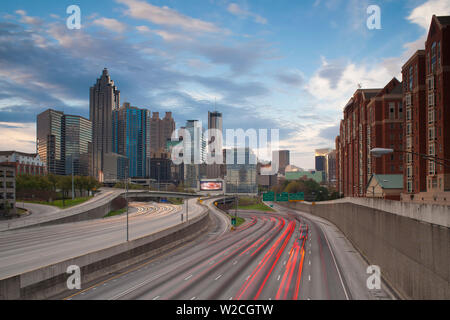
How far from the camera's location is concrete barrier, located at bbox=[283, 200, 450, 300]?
59.4 feet

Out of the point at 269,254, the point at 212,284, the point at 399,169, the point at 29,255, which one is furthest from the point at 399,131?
the point at 29,255

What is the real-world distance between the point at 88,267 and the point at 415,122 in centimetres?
4975

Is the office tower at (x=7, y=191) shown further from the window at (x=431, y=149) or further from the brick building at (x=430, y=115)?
the window at (x=431, y=149)

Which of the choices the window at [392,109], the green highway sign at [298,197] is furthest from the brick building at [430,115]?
the green highway sign at [298,197]

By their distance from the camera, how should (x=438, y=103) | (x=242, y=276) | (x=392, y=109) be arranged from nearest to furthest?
(x=242, y=276) → (x=438, y=103) → (x=392, y=109)

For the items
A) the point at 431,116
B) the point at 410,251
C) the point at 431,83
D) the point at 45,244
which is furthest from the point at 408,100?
the point at 45,244

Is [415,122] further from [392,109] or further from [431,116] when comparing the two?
[392,109]

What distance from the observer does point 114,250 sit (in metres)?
34.5

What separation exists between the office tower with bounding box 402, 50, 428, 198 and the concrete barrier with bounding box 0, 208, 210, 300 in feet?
123

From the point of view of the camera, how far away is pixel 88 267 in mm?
30016

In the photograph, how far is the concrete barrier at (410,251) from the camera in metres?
18.1

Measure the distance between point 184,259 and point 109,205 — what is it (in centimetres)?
6069

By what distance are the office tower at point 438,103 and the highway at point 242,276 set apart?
1466 centimetres

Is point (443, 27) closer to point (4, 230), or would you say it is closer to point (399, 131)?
point (399, 131)
